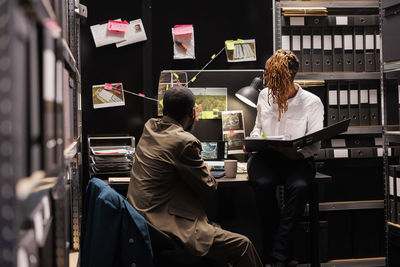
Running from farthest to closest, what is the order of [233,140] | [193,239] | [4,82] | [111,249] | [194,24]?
1. [194,24]
2. [233,140]
3. [193,239]
4. [111,249]
5. [4,82]

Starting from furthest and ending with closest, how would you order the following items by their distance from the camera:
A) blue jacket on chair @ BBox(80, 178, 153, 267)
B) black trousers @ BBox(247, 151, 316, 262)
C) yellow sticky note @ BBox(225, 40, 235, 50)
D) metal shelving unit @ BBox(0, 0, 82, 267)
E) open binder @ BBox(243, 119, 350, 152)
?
yellow sticky note @ BBox(225, 40, 235, 50), black trousers @ BBox(247, 151, 316, 262), open binder @ BBox(243, 119, 350, 152), blue jacket on chair @ BBox(80, 178, 153, 267), metal shelving unit @ BBox(0, 0, 82, 267)

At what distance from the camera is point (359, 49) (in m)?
3.04

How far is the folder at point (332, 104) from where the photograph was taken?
9.93 ft

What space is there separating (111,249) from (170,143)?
50cm

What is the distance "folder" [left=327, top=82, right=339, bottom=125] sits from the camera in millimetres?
3025

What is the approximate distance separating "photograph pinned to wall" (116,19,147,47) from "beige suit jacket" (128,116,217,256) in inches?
49.2

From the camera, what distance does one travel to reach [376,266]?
3023 mm

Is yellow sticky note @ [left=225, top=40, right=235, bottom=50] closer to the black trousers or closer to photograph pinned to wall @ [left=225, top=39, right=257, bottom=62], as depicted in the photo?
photograph pinned to wall @ [left=225, top=39, right=257, bottom=62]

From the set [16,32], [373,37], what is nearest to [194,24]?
[373,37]

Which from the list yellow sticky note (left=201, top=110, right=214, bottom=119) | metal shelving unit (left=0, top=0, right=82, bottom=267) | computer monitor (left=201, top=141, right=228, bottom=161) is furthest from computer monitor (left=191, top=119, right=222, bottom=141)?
metal shelving unit (left=0, top=0, right=82, bottom=267)

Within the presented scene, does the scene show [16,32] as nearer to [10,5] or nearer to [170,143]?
[10,5]

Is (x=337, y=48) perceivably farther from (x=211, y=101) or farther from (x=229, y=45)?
(x=211, y=101)

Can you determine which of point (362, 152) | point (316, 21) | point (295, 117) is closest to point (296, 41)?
point (316, 21)

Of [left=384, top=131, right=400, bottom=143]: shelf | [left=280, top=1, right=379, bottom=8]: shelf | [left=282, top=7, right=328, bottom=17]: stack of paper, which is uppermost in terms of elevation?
[left=280, top=1, right=379, bottom=8]: shelf
